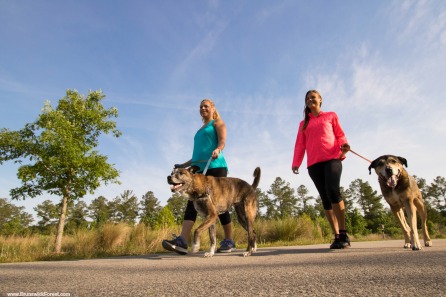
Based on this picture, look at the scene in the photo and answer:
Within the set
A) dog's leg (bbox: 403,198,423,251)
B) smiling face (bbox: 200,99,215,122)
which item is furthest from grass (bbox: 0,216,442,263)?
dog's leg (bbox: 403,198,423,251)

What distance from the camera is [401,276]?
2125 millimetres

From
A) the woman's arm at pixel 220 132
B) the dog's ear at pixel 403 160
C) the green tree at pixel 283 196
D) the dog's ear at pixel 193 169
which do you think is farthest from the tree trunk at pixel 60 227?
the green tree at pixel 283 196

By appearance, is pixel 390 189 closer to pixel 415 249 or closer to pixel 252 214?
pixel 415 249

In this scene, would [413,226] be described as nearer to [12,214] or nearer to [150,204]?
[150,204]

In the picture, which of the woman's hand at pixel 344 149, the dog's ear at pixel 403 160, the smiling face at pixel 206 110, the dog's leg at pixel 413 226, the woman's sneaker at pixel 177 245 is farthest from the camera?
the smiling face at pixel 206 110

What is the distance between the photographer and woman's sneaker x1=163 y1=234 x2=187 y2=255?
15.9ft

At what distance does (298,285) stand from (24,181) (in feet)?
55.7

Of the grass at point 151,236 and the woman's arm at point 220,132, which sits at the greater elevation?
the woman's arm at point 220,132

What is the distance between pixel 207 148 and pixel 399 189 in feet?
11.8

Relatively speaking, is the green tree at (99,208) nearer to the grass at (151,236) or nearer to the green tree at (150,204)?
the green tree at (150,204)

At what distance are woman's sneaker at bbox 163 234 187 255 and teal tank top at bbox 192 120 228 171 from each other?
4.88ft

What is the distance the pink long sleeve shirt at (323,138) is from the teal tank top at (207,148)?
1771mm

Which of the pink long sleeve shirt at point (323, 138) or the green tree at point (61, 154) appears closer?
the pink long sleeve shirt at point (323, 138)

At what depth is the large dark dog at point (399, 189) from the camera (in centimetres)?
475
